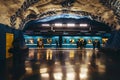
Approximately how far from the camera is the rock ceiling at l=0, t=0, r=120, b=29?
821 inches

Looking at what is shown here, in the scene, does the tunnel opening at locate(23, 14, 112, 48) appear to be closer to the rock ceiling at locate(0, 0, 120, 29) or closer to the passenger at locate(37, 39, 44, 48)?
the passenger at locate(37, 39, 44, 48)

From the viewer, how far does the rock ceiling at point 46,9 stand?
68.4 ft

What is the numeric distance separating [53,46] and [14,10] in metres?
21.2

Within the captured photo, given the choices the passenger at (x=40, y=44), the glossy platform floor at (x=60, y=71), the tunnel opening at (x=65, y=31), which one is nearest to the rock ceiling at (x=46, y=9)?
the glossy platform floor at (x=60, y=71)

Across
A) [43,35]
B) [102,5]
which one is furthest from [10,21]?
[43,35]

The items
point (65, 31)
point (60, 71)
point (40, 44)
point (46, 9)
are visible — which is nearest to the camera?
point (60, 71)

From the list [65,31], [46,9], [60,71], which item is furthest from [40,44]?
[60,71]

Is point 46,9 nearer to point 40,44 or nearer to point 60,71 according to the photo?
point 40,44

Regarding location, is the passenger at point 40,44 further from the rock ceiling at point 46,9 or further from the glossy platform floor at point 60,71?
the glossy platform floor at point 60,71

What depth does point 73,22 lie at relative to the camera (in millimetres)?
41250

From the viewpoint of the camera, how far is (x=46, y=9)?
27.0 meters

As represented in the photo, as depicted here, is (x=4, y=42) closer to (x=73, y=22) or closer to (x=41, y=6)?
(x=41, y=6)

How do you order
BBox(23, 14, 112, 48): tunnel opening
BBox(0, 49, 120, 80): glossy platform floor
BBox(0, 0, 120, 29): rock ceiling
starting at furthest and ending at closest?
BBox(23, 14, 112, 48): tunnel opening, BBox(0, 0, 120, 29): rock ceiling, BBox(0, 49, 120, 80): glossy platform floor

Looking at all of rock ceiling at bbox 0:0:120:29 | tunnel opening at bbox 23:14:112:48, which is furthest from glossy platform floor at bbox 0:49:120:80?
tunnel opening at bbox 23:14:112:48
